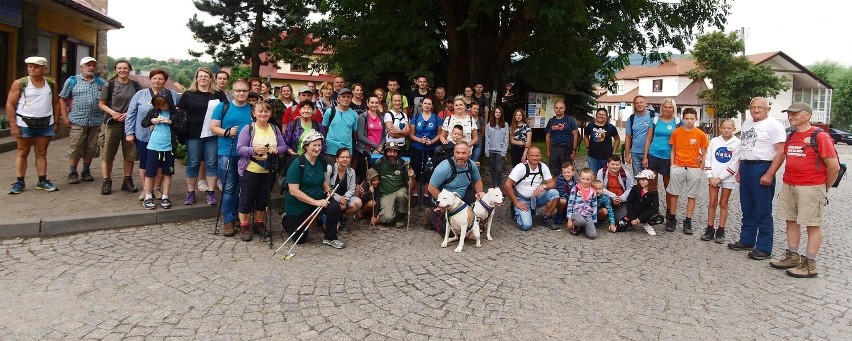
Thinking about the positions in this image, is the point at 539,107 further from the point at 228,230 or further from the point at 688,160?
the point at 228,230

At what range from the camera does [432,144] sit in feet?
26.4

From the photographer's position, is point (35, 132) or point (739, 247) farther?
point (35, 132)

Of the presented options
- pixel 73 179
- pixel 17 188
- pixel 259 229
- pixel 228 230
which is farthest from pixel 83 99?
pixel 259 229

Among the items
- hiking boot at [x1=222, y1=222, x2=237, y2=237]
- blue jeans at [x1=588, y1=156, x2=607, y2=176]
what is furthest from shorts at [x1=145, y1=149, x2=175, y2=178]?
blue jeans at [x1=588, y1=156, x2=607, y2=176]

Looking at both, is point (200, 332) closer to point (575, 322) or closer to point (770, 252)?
point (575, 322)

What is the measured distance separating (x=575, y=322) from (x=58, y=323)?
3847 millimetres

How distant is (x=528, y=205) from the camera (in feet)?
24.1

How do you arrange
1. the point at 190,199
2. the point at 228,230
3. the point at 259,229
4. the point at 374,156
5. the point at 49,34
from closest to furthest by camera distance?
the point at 228,230 < the point at 259,229 < the point at 190,199 < the point at 374,156 < the point at 49,34

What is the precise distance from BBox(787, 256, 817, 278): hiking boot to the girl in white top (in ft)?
4.17

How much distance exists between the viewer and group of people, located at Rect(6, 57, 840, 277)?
5797 millimetres

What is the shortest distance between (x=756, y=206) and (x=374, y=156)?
499 cm

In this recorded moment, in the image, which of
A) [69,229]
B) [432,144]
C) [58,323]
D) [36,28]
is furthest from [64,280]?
[36,28]

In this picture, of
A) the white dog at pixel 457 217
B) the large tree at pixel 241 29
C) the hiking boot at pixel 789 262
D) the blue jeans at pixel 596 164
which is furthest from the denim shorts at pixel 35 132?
the large tree at pixel 241 29

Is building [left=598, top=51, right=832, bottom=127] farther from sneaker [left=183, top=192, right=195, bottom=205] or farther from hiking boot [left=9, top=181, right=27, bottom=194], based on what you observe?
hiking boot [left=9, top=181, right=27, bottom=194]
